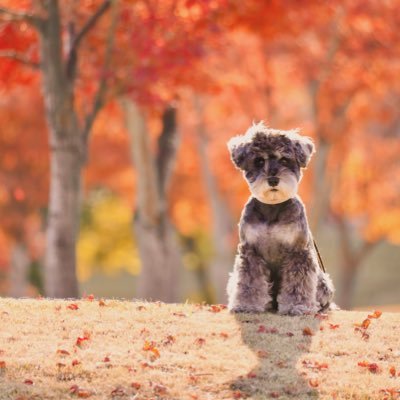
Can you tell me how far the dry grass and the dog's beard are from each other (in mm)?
1333

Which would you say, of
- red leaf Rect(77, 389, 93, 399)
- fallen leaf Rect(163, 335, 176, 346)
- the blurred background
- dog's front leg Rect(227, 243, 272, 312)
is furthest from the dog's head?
the blurred background

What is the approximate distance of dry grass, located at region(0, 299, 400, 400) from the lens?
792 cm

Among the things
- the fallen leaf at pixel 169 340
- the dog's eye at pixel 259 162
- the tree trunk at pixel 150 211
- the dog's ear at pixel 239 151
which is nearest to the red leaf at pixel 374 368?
the fallen leaf at pixel 169 340

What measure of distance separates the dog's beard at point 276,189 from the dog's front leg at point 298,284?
0.81 m

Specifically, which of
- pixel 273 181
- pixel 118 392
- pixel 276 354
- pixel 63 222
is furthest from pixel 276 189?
pixel 63 222

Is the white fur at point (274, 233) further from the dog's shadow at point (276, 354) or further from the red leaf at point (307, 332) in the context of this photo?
the red leaf at point (307, 332)

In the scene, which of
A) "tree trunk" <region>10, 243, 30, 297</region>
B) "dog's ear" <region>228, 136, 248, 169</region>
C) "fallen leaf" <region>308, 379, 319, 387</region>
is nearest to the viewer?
"fallen leaf" <region>308, 379, 319, 387</region>

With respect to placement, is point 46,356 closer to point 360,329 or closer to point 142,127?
point 360,329

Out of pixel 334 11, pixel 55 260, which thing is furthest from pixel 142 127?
pixel 334 11

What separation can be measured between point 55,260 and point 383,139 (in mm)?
16653

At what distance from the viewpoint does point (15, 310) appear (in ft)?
33.9

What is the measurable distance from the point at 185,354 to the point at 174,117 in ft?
35.6

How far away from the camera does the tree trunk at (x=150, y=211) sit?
18.4 meters

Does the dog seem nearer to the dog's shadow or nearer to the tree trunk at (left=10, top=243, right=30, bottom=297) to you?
the dog's shadow
